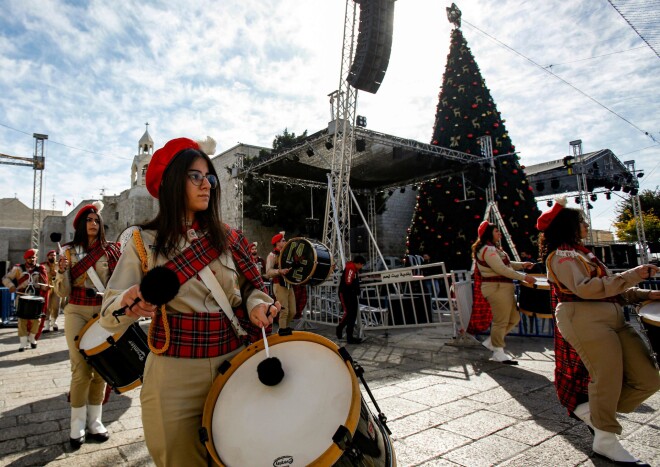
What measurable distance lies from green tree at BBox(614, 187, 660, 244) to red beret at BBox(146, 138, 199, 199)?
28.4m

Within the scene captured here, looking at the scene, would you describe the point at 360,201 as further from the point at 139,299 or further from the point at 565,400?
the point at 139,299

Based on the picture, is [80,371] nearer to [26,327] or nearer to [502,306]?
[502,306]

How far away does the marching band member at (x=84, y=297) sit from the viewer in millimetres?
3137

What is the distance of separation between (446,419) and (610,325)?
1.46m

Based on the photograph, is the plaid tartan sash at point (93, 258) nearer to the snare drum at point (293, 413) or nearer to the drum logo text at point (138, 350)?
the drum logo text at point (138, 350)

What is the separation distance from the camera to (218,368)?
149 centimetres

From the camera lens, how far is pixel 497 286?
5.52 m

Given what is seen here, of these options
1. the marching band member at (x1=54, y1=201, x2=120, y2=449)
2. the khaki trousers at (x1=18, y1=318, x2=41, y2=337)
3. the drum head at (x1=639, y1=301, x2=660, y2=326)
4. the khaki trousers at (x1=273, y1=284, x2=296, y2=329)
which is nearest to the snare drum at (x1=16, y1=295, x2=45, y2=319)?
the khaki trousers at (x1=18, y1=318, x2=41, y2=337)

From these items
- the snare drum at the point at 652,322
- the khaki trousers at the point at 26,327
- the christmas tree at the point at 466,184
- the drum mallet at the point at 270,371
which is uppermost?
the christmas tree at the point at 466,184

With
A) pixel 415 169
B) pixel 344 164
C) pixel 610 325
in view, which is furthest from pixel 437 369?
pixel 415 169

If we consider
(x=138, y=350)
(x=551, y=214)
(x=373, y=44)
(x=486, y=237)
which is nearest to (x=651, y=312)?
(x=551, y=214)

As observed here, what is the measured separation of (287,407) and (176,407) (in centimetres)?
43

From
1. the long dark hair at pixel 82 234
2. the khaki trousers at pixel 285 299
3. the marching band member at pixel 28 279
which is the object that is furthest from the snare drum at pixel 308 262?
the marching band member at pixel 28 279

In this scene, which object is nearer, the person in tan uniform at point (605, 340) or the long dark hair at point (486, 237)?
the person in tan uniform at point (605, 340)
